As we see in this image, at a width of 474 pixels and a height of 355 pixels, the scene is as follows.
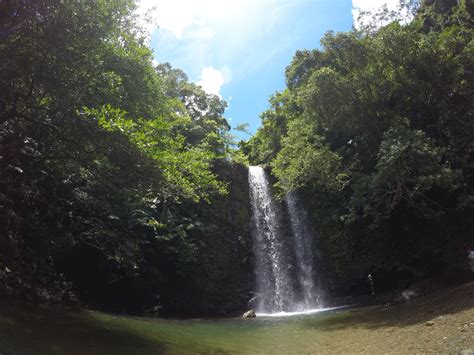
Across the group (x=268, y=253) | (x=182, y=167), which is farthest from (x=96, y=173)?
(x=268, y=253)

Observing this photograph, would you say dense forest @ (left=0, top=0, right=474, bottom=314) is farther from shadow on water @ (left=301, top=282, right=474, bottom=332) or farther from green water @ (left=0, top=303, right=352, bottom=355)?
shadow on water @ (left=301, top=282, right=474, bottom=332)

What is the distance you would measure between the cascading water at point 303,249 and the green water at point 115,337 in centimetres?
858

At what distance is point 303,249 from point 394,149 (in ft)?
31.5

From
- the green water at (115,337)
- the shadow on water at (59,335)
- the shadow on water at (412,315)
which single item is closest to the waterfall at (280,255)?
the shadow on water at (412,315)

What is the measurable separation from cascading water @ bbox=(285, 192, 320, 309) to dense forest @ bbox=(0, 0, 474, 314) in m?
0.82

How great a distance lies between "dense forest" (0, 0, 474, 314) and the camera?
8.84 metres

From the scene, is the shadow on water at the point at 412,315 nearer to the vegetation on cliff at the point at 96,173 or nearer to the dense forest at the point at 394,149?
the dense forest at the point at 394,149

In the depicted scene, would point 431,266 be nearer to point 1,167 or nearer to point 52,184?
point 52,184

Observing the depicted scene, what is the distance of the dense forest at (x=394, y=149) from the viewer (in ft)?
49.7

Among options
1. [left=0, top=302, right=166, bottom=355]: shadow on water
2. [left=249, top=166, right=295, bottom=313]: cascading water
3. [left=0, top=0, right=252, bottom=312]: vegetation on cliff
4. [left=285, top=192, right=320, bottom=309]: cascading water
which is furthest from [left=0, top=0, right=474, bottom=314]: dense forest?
[left=0, top=302, right=166, bottom=355]: shadow on water

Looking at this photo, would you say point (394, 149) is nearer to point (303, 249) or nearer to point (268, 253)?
point (303, 249)

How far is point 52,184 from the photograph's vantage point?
11.5m

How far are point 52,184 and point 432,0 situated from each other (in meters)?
26.5

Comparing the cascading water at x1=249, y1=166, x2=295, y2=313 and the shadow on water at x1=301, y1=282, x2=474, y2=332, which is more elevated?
the cascading water at x1=249, y1=166, x2=295, y2=313
